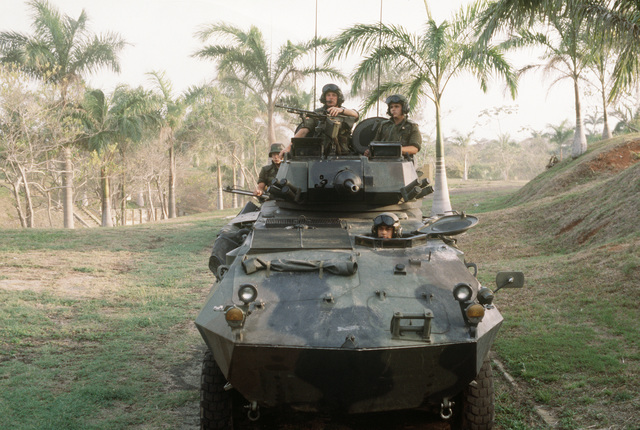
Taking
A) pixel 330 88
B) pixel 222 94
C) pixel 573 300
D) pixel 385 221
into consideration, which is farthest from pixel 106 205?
pixel 385 221

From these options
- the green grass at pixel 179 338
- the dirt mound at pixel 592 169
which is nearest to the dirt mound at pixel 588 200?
the dirt mound at pixel 592 169

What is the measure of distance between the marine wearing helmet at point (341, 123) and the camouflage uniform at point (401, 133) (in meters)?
0.35

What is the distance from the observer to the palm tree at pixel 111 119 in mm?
28562

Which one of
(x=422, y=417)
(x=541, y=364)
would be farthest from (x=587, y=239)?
(x=422, y=417)

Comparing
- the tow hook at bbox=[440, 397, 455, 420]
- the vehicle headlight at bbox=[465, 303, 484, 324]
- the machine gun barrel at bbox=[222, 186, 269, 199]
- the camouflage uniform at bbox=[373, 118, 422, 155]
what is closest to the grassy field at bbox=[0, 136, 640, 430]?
the tow hook at bbox=[440, 397, 455, 420]

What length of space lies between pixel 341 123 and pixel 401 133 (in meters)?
0.74

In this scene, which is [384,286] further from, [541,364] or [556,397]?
[541,364]

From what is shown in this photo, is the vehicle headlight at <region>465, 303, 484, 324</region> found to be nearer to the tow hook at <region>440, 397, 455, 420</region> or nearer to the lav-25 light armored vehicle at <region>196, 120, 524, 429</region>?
the lav-25 light armored vehicle at <region>196, 120, 524, 429</region>

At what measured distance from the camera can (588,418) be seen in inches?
224

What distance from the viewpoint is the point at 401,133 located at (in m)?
8.16

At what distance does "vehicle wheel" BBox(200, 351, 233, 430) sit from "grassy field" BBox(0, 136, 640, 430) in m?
0.72

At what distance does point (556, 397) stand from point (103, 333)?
5.54 meters

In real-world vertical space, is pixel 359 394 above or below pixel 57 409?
above

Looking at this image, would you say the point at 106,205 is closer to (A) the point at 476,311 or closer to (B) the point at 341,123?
(B) the point at 341,123
